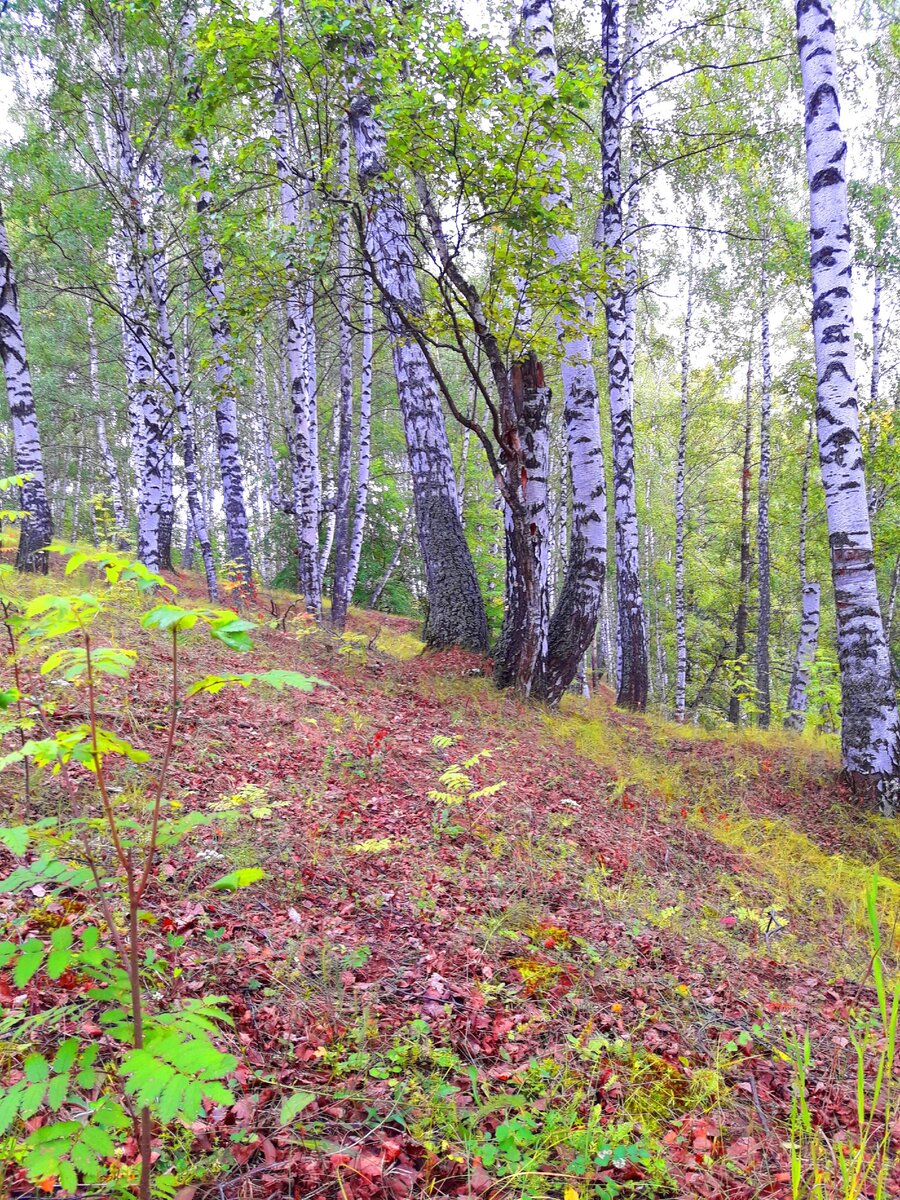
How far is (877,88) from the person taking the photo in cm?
1377

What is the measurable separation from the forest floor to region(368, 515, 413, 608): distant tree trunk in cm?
1292

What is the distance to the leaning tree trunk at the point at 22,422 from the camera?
28.9 ft

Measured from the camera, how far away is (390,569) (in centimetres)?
1842

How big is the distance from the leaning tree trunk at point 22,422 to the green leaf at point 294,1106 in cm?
893

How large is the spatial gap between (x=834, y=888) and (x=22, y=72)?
66.5 feet

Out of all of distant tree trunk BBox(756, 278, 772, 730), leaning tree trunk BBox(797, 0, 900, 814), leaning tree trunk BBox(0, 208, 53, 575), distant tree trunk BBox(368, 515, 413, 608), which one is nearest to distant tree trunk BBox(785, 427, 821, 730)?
distant tree trunk BBox(756, 278, 772, 730)

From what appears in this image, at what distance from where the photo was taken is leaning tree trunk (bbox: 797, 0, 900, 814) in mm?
5957

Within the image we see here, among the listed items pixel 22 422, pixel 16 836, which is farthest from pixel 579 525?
pixel 22 422

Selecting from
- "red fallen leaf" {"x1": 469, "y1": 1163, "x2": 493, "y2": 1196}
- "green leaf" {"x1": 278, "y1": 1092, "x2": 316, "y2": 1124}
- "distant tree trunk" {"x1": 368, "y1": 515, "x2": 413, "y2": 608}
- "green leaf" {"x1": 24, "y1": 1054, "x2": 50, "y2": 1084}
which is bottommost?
"red fallen leaf" {"x1": 469, "y1": 1163, "x2": 493, "y2": 1196}

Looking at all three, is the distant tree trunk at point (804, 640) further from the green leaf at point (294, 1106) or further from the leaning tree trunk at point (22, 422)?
the leaning tree trunk at point (22, 422)

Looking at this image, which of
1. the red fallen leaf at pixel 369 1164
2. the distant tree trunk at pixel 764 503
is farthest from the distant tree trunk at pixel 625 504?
the red fallen leaf at pixel 369 1164

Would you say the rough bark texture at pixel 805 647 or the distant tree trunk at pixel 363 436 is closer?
the distant tree trunk at pixel 363 436

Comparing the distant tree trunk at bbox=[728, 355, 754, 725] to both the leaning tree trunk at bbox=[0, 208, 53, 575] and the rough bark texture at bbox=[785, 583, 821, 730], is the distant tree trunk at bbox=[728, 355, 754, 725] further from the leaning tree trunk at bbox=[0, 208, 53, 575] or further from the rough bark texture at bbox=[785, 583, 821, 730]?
the leaning tree trunk at bbox=[0, 208, 53, 575]

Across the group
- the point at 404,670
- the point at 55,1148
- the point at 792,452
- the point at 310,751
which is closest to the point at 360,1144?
the point at 55,1148
